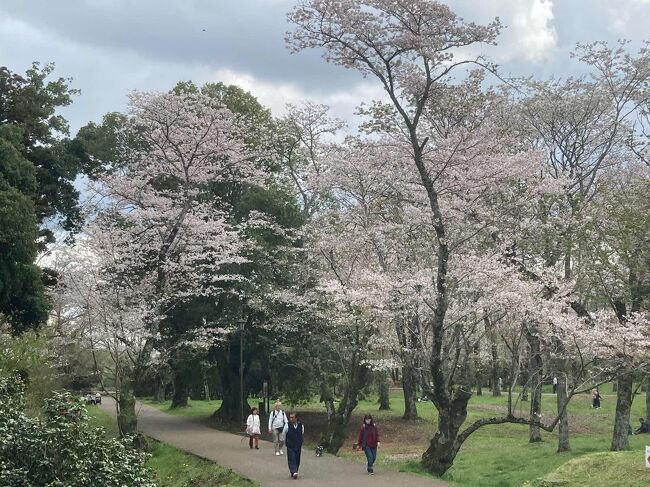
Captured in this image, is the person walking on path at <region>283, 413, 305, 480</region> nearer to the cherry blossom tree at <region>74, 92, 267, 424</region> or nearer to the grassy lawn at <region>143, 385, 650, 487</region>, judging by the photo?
the grassy lawn at <region>143, 385, 650, 487</region>

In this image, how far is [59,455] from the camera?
309 inches

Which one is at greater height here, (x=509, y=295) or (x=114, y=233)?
(x=114, y=233)

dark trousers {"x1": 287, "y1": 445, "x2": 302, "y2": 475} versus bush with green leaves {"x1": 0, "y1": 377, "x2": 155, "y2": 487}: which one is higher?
bush with green leaves {"x1": 0, "y1": 377, "x2": 155, "y2": 487}

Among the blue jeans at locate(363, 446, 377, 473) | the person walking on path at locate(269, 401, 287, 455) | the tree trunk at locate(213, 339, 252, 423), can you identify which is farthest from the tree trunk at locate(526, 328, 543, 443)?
the tree trunk at locate(213, 339, 252, 423)

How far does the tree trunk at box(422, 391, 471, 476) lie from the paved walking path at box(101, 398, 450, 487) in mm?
1002

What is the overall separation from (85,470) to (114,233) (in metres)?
14.0

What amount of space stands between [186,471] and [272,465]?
8.32 feet

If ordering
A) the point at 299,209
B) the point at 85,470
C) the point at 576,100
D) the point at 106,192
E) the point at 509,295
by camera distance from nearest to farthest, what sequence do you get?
the point at 85,470, the point at 509,295, the point at 576,100, the point at 106,192, the point at 299,209

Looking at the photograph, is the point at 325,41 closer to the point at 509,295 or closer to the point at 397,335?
the point at 509,295

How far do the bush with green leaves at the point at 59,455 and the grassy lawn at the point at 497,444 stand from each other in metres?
6.80

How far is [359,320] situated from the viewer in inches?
719

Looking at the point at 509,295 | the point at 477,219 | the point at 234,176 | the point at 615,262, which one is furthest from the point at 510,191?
the point at 234,176

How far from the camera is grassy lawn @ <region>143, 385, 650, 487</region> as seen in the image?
14.4m

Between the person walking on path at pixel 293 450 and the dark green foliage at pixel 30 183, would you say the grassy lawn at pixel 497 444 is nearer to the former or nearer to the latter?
the person walking on path at pixel 293 450
